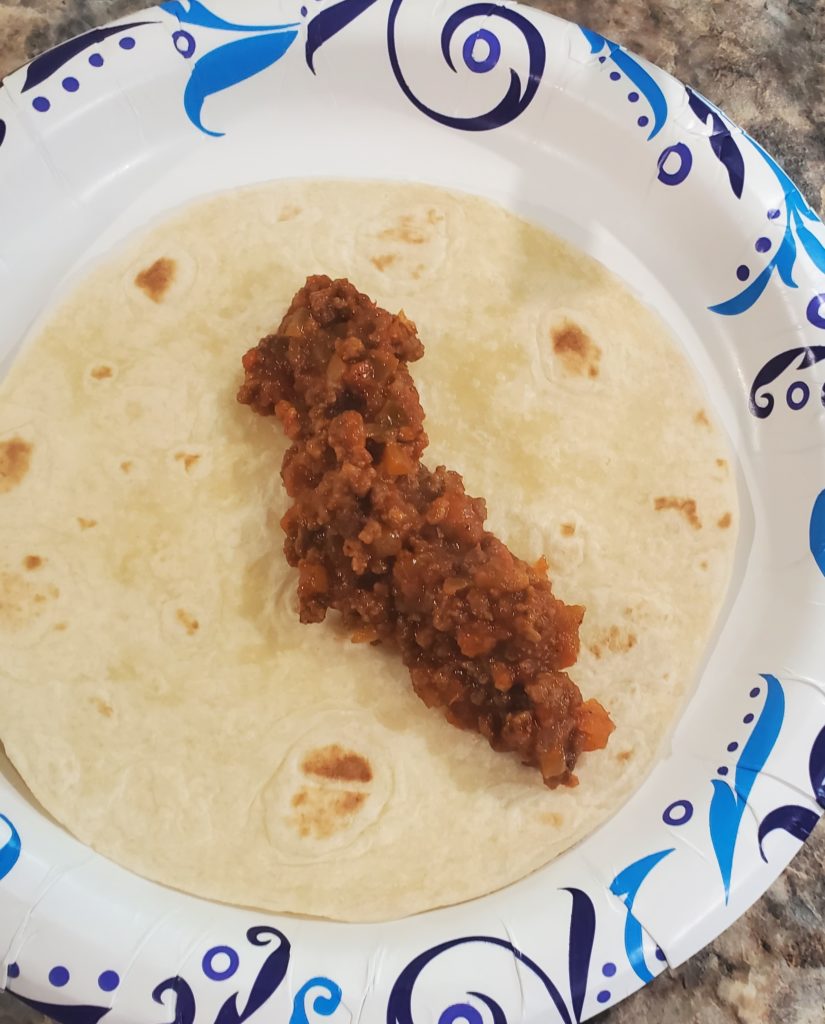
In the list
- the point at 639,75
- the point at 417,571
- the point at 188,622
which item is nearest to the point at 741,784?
the point at 417,571

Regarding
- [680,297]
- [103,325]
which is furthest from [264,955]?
[680,297]

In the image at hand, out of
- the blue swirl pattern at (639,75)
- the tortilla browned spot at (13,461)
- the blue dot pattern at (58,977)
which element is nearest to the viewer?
the blue dot pattern at (58,977)

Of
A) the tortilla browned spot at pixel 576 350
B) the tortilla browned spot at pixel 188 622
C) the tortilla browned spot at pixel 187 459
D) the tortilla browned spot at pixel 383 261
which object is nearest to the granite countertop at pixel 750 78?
the tortilla browned spot at pixel 576 350

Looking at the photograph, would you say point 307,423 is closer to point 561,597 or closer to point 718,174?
point 561,597

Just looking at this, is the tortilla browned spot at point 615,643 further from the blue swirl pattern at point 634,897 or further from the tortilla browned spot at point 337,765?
the tortilla browned spot at point 337,765

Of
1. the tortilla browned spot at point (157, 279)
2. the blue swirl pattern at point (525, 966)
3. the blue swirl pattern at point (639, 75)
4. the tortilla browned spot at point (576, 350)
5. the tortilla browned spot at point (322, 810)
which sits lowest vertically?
the blue swirl pattern at point (525, 966)

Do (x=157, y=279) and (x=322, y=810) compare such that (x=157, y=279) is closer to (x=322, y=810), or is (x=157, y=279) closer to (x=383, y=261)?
(x=383, y=261)
